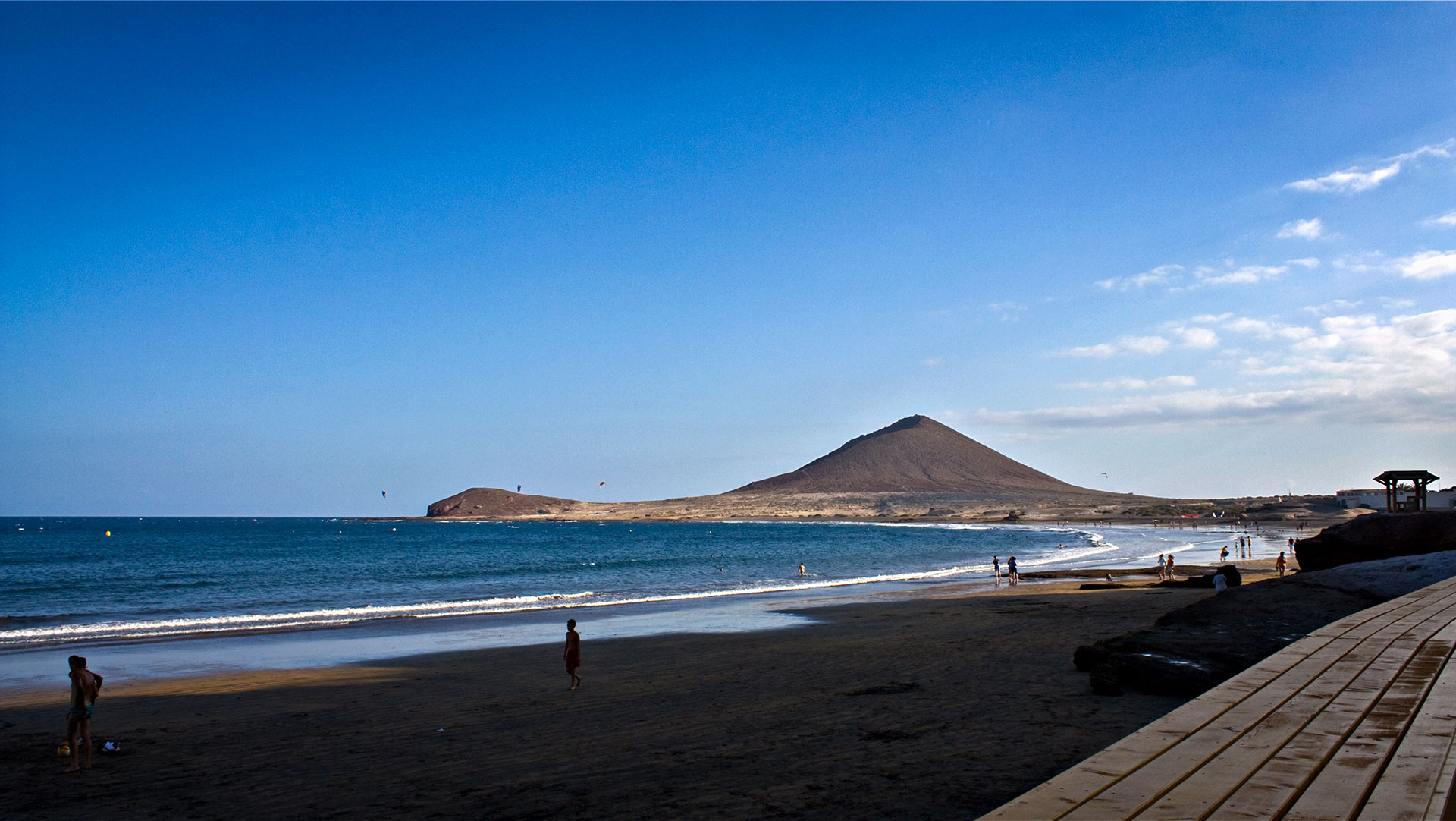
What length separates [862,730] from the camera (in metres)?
11.0

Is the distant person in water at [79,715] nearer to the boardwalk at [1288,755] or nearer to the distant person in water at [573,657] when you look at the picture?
the distant person in water at [573,657]

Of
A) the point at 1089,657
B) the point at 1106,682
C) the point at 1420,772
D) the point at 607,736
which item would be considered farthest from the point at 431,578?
the point at 1420,772

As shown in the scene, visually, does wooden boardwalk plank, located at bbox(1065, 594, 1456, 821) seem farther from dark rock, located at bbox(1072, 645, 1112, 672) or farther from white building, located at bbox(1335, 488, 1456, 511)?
white building, located at bbox(1335, 488, 1456, 511)

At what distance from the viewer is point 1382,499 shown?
109375 millimetres

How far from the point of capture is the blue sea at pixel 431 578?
29.8 meters

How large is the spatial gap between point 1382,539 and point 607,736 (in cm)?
2141

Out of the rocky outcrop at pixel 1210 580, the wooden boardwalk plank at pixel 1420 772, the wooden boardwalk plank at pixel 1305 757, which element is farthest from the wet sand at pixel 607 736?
the rocky outcrop at pixel 1210 580

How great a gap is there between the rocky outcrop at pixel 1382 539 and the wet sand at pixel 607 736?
329 inches

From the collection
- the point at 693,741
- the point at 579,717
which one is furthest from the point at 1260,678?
the point at 579,717

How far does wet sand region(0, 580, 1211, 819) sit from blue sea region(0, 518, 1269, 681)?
22.6 feet

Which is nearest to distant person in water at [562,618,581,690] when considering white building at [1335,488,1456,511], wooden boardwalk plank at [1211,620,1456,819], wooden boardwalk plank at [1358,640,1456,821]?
wooden boardwalk plank at [1211,620,1456,819]

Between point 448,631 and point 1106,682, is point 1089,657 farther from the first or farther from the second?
point 448,631

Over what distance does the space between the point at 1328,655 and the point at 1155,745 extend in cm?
431

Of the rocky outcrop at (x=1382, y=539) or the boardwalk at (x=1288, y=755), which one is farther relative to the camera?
the rocky outcrop at (x=1382, y=539)
